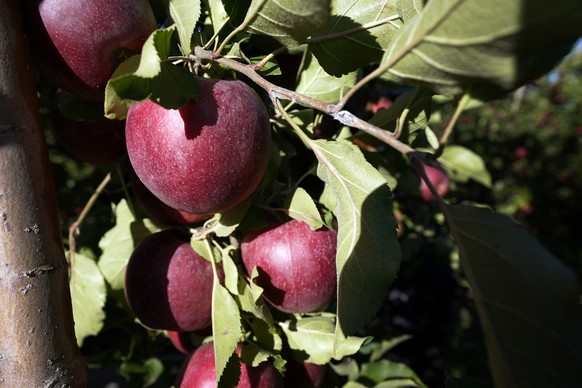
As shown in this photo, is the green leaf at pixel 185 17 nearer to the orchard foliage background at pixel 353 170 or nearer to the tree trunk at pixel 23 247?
the orchard foliage background at pixel 353 170

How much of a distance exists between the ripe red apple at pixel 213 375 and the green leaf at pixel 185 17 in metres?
0.50

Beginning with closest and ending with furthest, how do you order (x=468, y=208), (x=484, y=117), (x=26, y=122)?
(x=468, y=208) < (x=26, y=122) < (x=484, y=117)

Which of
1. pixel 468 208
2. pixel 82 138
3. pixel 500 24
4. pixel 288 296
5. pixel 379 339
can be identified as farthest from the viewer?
pixel 379 339

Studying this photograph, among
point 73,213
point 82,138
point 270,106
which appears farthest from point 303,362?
point 73,213

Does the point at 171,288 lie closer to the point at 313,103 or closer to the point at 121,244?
the point at 121,244

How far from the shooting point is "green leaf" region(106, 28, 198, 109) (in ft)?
1.61

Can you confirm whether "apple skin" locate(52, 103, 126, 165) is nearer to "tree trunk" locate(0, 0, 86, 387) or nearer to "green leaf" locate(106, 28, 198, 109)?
"tree trunk" locate(0, 0, 86, 387)

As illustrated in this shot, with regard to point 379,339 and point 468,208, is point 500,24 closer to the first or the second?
point 468,208

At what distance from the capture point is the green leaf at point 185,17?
25.2 inches

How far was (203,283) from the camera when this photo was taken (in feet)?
2.83

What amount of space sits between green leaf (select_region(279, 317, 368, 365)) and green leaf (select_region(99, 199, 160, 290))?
35 cm

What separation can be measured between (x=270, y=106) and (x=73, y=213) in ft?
4.25

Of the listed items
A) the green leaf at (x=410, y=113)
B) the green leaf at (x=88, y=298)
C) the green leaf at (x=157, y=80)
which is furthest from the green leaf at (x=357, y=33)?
the green leaf at (x=88, y=298)

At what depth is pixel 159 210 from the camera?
0.86 meters
